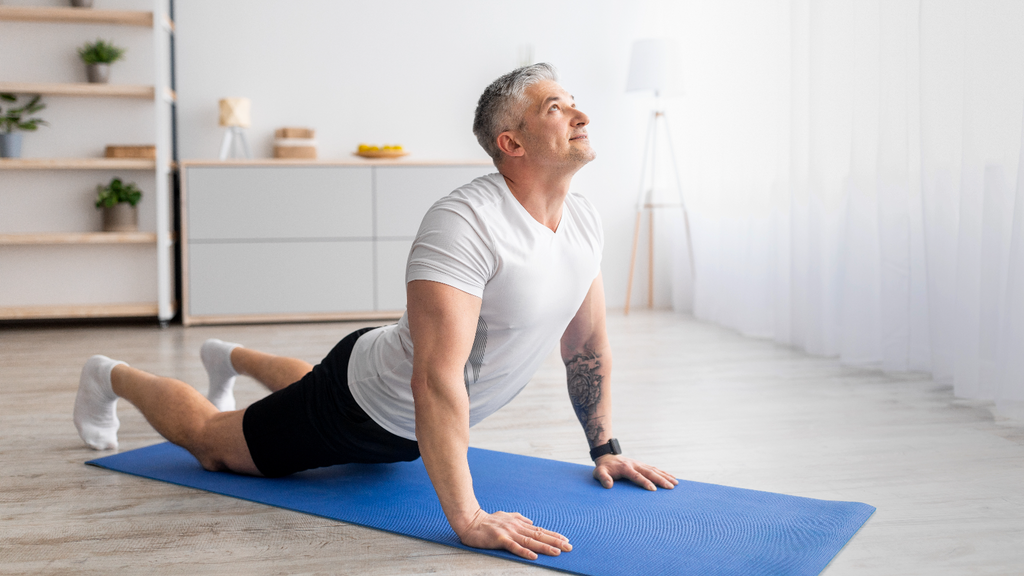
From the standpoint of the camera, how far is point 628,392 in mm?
2746

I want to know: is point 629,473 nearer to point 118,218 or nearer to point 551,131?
point 551,131

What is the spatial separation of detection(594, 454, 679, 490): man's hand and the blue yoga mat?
2 cm

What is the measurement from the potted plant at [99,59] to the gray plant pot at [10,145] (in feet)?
1.59

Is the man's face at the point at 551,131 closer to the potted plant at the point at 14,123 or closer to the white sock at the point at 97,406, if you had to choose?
the white sock at the point at 97,406

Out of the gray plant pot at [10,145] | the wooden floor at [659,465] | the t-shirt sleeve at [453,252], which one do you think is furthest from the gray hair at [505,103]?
the gray plant pot at [10,145]

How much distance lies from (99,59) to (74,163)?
23.3 inches

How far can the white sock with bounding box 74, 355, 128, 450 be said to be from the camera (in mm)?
1968

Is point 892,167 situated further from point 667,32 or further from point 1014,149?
point 667,32

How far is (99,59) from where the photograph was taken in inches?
172

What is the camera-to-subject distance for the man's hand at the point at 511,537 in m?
1.37

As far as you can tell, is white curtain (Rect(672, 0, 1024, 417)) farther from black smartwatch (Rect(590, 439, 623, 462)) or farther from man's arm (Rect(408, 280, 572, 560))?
man's arm (Rect(408, 280, 572, 560))

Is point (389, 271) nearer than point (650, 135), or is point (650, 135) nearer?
point (389, 271)

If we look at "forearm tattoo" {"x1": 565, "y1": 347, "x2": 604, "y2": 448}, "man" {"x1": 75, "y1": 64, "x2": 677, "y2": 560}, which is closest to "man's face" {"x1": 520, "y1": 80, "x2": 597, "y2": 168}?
"man" {"x1": 75, "y1": 64, "x2": 677, "y2": 560}

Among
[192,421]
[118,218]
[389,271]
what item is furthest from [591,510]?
[118,218]
